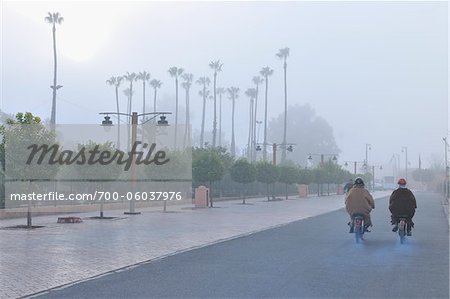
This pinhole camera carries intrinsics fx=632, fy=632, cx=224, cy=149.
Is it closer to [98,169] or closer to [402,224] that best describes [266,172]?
[98,169]

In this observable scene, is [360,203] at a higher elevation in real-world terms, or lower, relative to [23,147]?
lower

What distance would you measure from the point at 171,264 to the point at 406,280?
4.63m

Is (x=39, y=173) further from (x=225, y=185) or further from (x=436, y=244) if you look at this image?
(x=225, y=185)

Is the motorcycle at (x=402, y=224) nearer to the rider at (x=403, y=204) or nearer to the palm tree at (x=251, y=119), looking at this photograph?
the rider at (x=403, y=204)

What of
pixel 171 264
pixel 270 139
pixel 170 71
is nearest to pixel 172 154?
pixel 171 264

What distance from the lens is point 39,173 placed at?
22328mm

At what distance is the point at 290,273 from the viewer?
442 inches

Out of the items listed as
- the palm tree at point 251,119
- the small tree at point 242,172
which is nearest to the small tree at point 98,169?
the small tree at point 242,172

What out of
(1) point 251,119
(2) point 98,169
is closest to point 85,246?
(2) point 98,169

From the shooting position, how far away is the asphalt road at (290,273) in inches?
368

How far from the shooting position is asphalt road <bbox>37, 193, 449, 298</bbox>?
9344 millimetres

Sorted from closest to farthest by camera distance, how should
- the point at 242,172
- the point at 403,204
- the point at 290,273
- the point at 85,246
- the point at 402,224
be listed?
the point at 290,273 < the point at 85,246 < the point at 403,204 < the point at 402,224 < the point at 242,172

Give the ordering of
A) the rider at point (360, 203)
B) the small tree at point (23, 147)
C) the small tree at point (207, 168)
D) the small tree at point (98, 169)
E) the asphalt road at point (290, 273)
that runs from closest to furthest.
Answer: the asphalt road at point (290, 273) → the rider at point (360, 203) → the small tree at point (23, 147) → the small tree at point (98, 169) → the small tree at point (207, 168)

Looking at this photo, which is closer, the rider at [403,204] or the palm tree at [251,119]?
the rider at [403,204]
